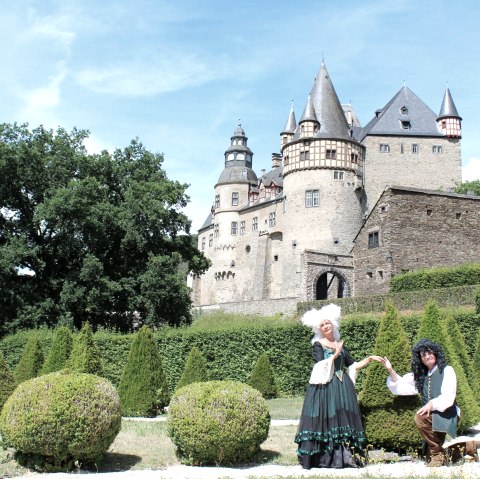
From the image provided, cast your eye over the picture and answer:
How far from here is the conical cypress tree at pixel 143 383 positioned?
17516 mm

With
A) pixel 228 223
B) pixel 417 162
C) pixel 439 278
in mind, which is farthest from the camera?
pixel 228 223

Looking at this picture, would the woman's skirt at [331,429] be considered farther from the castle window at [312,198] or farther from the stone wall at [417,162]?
the stone wall at [417,162]

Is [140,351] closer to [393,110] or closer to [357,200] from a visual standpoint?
[357,200]

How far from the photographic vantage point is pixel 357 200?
173 feet

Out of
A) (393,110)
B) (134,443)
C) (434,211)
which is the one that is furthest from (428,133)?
(134,443)

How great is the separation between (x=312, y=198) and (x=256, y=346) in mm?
30531

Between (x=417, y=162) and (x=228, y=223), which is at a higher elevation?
(x=417, y=162)

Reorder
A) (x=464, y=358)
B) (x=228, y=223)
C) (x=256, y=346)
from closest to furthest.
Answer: (x=464, y=358), (x=256, y=346), (x=228, y=223)

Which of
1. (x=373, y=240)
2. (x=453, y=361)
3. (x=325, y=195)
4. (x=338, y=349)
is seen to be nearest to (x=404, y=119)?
(x=325, y=195)

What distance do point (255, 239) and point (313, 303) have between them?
2720 cm

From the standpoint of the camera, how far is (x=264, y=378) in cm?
2123

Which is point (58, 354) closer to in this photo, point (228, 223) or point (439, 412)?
point (439, 412)

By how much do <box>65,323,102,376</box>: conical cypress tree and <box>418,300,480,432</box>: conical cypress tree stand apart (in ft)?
30.5

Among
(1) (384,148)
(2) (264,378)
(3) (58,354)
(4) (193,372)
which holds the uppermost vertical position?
(1) (384,148)
